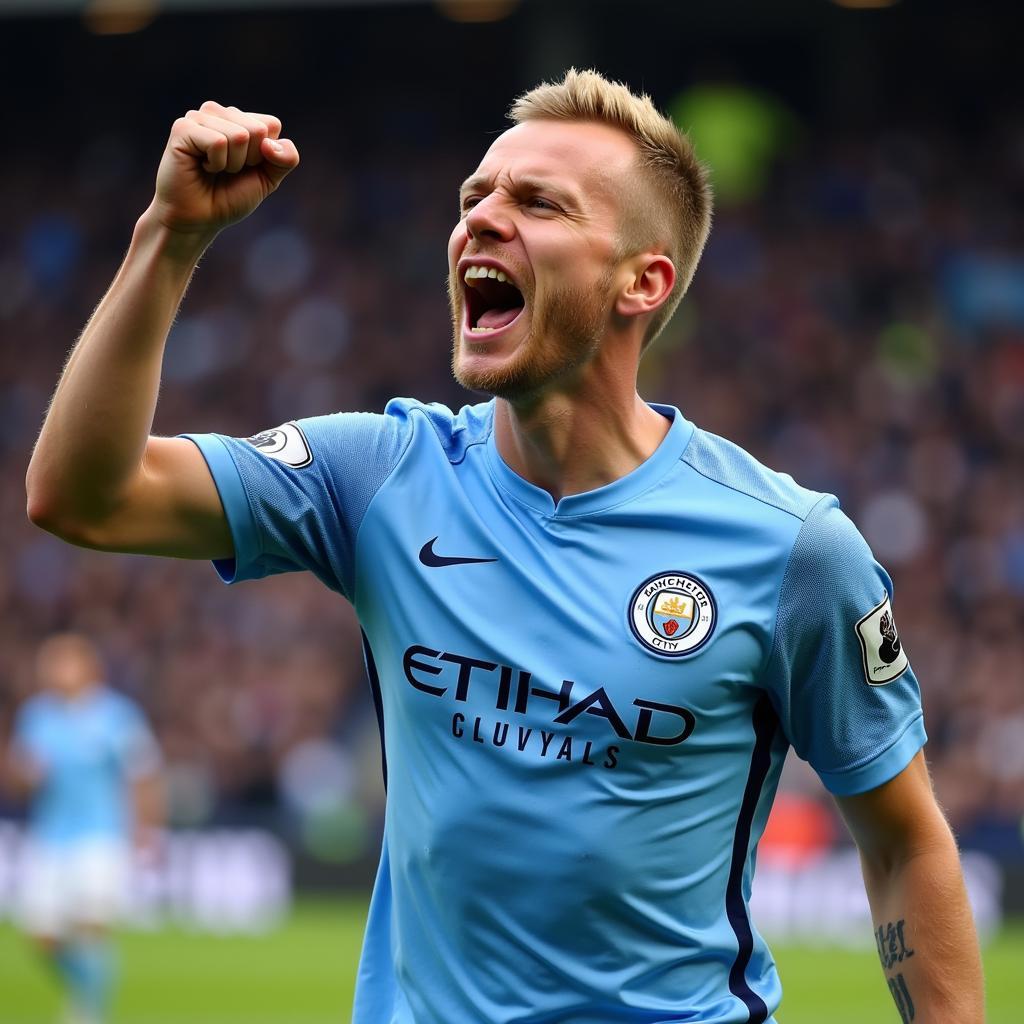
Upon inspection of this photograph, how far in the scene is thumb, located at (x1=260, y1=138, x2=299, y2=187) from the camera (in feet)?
9.61

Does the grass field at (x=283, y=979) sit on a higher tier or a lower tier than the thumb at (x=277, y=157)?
lower

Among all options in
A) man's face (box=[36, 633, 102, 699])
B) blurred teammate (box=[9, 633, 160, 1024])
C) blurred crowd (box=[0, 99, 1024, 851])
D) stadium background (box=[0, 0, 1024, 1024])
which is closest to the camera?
blurred teammate (box=[9, 633, 160, 1024])

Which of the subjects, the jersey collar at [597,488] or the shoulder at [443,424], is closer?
the jersey collar at [597,488]

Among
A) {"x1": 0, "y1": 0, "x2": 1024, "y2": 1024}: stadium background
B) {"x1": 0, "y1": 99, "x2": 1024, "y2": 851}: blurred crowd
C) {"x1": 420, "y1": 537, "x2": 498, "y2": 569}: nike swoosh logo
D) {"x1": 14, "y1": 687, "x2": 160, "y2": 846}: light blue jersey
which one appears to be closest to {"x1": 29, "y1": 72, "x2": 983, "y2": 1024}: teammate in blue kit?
{"x1": 420, "y1": 537, "x2": 498, "y2": 569}: nike swoosh logo

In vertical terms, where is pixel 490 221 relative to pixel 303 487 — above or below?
above

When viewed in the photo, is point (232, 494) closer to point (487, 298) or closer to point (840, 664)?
point (487, 298)

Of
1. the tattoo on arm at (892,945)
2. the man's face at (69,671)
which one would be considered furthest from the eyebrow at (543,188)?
the man's face at (69,671)

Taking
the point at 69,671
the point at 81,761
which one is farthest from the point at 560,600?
the point at 81,761

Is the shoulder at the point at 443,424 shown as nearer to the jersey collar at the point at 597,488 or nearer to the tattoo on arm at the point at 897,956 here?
the jersey collar at the point at 597,488

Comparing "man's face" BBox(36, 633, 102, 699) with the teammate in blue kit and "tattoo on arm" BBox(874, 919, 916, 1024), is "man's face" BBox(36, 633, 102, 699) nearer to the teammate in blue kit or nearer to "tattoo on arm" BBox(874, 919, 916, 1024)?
the teammate in blue kit

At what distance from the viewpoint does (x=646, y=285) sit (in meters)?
3.52

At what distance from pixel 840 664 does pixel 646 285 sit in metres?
0.81

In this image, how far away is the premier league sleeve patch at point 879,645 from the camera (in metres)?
3.27

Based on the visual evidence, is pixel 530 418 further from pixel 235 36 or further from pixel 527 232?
pixel 235 36
